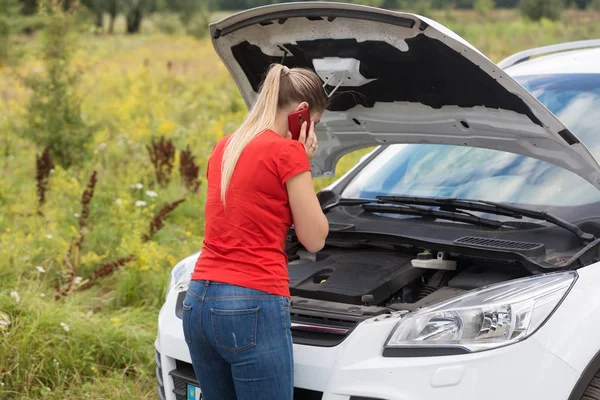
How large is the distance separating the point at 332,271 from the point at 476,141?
0.87m

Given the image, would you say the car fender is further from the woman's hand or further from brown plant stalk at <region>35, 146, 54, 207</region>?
brown plant stalk at <region>35, 146, 54, 207</region>

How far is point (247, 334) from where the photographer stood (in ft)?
8.24

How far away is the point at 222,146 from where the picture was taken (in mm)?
2713

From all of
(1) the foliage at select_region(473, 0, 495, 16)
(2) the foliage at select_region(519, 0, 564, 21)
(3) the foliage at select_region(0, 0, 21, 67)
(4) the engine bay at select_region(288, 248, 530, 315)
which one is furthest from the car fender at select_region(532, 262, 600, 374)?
(1) the foliage at select_region(473, 0, 495, 16)

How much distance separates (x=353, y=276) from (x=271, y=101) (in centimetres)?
101

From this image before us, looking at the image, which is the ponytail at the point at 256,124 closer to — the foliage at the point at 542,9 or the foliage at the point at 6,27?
the foliage at the point at 6,27

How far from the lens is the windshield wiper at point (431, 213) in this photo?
3396 mm

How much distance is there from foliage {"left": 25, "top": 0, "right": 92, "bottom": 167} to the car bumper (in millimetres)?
5930

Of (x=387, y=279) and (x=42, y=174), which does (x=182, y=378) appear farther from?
(x=42, y=174)

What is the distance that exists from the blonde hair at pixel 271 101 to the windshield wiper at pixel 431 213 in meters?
1.11

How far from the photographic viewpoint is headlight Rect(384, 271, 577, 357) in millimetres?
2621

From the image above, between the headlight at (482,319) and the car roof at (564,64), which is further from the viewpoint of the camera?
the car roof at (564,64)

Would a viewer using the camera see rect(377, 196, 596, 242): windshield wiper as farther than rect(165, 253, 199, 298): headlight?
No

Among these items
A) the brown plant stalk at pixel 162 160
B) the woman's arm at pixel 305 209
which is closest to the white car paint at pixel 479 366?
the woman's arm at pixel 305 209
